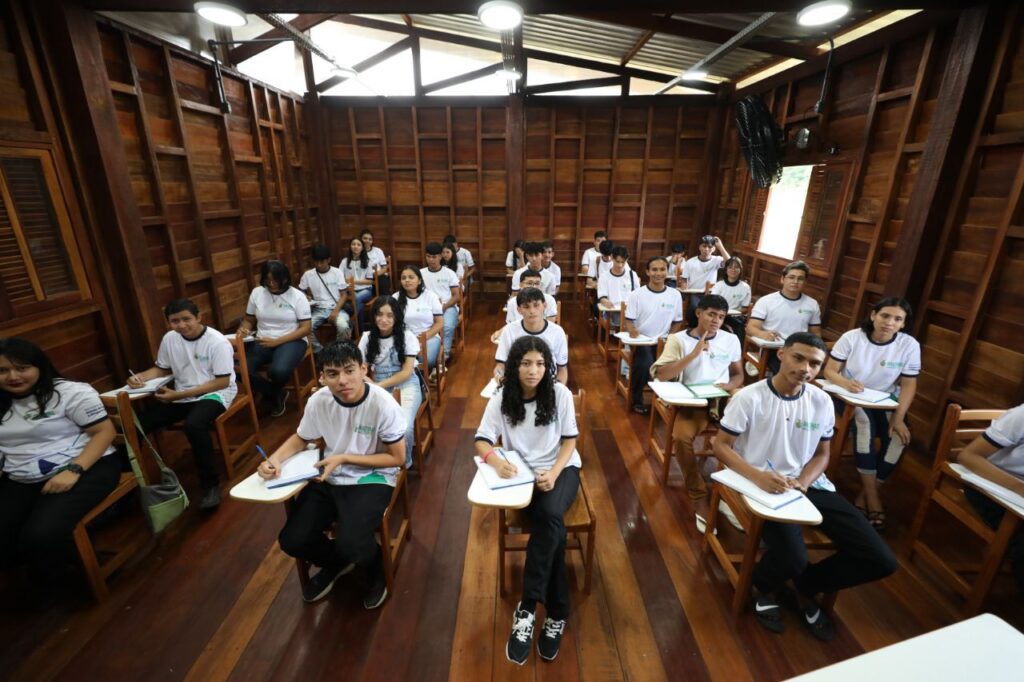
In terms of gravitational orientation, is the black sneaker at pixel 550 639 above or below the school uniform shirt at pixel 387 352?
below

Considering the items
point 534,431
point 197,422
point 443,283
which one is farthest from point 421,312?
point 534,431

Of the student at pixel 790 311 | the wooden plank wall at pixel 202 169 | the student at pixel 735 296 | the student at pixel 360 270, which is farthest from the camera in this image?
the student at pixel 360 270

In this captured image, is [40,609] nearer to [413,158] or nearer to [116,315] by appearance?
[116,315]

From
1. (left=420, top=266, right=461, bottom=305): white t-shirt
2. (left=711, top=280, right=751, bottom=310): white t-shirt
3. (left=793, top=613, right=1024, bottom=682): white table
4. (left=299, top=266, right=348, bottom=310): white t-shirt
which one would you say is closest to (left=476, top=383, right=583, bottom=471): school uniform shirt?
(left=793, top=613, right=1024, bottom=682): white table

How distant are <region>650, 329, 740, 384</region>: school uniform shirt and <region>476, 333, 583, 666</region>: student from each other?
1.32 m

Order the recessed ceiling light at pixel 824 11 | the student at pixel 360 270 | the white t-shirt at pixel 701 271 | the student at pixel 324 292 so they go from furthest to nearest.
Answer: the student at pixel 360 270, the white t-shirt at pixel 701 271, the student at pixel 324 292, the recessed ceiling light at pixel 824 11

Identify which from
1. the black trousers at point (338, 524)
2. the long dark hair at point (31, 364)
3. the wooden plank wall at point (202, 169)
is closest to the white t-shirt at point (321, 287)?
the wooden plank wall at point (202, 169)

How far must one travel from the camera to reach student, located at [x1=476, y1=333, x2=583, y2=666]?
6.67 feet

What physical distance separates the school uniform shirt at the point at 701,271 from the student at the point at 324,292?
15.4 feet

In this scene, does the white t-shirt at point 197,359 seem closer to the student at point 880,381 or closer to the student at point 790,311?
the student at point 880,381

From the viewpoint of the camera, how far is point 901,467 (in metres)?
3.47

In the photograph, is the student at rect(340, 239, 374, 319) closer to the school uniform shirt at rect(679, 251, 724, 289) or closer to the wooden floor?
the wooden floor

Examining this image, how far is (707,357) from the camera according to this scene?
3189mm

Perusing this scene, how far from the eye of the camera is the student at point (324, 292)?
5238 millimetres
